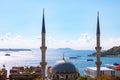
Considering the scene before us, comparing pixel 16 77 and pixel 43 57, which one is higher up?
pixel 43 57

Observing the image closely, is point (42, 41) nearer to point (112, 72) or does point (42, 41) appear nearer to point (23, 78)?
point (23, 78)

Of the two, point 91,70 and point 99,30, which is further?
point 91,70

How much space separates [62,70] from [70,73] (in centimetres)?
110

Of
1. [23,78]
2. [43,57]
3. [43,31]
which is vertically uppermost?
[43,31]

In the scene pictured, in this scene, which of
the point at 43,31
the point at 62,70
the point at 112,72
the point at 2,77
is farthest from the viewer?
the point at 112,72

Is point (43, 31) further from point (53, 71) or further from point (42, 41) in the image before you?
point (53, 71)

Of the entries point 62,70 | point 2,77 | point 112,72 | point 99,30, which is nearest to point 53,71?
point 62,70

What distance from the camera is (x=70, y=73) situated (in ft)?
128

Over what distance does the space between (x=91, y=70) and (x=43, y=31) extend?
4339 centimetres

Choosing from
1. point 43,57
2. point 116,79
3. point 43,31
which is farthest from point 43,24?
point 116,79

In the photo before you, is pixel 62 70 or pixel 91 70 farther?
pixel 91 70

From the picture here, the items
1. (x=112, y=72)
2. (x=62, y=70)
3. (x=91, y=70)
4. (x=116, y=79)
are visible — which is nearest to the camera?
(x=62, y=70)

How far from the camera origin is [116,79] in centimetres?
5075

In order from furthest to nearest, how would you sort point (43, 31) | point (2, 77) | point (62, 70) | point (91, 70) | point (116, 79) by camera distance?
1. point (91, 70)
2. point (2, 77)
3. point (116, 79)
4. point (62, 70)
5. point (43, 31)
